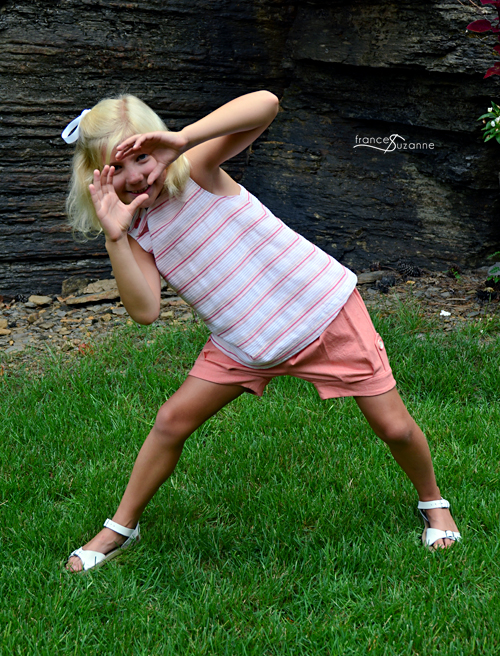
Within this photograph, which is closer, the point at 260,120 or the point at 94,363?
the point at 260,120

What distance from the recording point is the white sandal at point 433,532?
2.31m

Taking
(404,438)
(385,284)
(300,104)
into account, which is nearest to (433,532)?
(404,438)

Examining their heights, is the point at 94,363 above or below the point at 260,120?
below

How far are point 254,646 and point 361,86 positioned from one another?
4.05 m

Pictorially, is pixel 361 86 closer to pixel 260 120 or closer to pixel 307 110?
pixel 307 110

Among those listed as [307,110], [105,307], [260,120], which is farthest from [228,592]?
[307,110]

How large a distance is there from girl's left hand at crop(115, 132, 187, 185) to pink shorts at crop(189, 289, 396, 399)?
0.63 metres

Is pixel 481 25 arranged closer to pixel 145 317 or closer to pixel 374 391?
pixel 374 391

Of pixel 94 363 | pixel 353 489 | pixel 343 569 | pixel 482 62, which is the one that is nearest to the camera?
pixel 343 569

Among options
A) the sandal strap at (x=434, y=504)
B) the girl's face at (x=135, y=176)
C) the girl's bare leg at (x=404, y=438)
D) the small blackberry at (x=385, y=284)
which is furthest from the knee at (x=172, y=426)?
the small blackberry at (x=385, y=284)

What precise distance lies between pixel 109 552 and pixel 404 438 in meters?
1.07

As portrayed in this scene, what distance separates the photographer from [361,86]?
16.0 feet

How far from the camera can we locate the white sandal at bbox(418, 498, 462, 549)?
91.1 inches

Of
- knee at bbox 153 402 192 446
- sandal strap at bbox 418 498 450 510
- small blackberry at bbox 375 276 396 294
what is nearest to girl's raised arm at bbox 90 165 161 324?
knee at bbox 153 402 192 446
